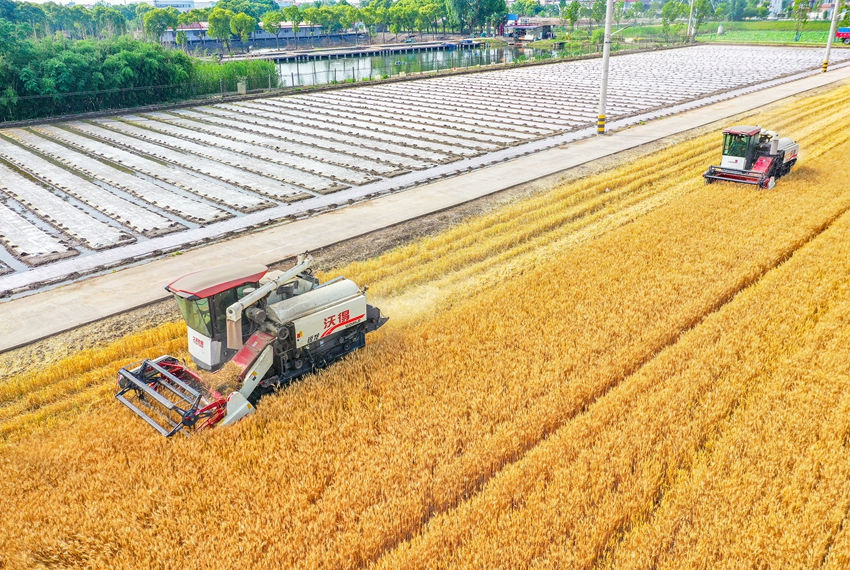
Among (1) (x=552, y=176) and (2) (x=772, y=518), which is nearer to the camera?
(2) (x=772, y=518)

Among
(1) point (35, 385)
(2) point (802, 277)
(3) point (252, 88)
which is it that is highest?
(3) point (252, 88)

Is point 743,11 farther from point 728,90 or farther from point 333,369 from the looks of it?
point 333,369

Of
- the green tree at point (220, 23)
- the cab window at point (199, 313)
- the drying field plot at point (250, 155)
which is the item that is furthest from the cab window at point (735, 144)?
the green tree at point (220, 23)

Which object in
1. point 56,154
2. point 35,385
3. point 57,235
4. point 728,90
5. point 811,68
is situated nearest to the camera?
point 35,385

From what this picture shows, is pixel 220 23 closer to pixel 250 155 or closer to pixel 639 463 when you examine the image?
pixel 250 155

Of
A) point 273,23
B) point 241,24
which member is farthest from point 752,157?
point 273,23

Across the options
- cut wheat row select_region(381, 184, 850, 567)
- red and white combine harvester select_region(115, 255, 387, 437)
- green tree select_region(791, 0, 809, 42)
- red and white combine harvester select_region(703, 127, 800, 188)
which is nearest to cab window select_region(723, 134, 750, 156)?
red and white combine harvester select_region(703, 127, 800, 188)

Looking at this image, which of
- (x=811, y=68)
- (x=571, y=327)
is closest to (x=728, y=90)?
(x=811, y=68)

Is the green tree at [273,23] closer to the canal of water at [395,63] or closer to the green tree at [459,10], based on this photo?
the canal of water at [395,63]
